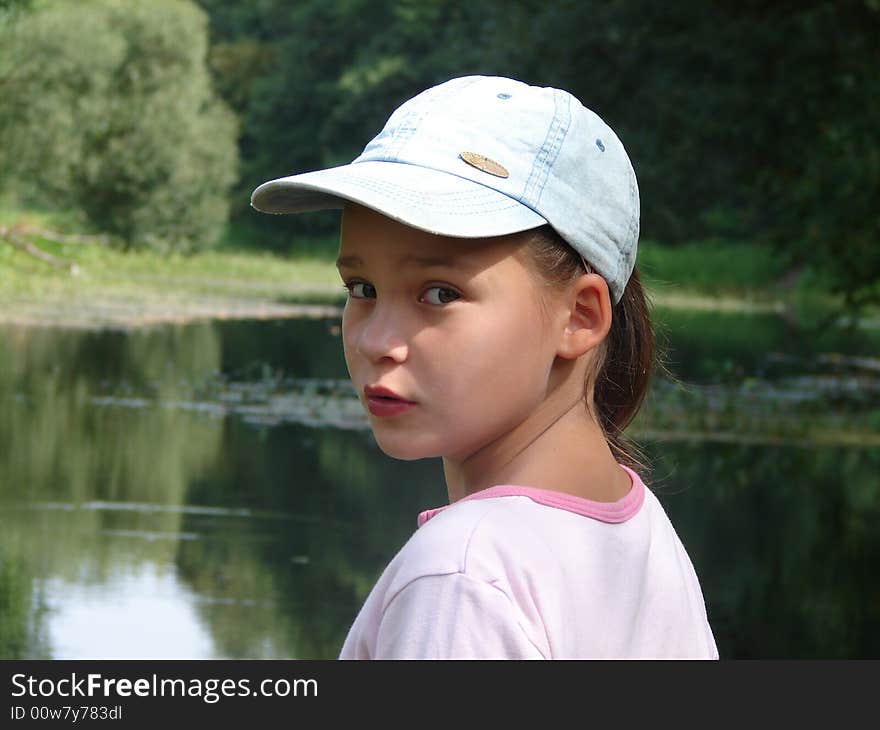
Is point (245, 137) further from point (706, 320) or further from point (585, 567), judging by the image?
point (585, 567)

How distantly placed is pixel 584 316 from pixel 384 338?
19 centimetres

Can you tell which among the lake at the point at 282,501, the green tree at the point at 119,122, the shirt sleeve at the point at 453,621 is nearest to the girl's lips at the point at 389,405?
the shirt sleeve at the point at 453,621

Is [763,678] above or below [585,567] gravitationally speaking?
below

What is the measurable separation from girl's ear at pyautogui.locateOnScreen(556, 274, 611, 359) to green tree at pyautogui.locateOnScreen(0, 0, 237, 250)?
29007 millimetres

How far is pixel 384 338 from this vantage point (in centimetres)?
142

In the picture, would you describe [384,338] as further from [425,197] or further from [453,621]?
[453,621]

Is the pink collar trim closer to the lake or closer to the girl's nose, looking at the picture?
the girl's nose

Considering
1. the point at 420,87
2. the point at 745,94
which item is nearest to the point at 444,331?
the point at 745,94

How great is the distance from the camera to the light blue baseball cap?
4.57 feet

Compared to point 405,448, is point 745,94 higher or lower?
lower

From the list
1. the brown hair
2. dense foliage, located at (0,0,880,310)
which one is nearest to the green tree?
dense foliage, located at (0,0,880,310)

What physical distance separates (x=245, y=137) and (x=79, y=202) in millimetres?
20160

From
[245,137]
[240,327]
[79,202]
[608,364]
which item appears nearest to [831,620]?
[608,364]

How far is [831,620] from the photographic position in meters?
7.65
